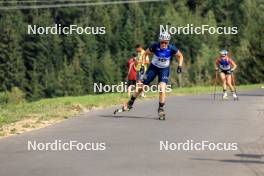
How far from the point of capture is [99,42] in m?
141

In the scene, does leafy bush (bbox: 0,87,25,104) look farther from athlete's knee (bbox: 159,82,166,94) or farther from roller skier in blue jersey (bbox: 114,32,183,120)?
athlete's knee (bbox: 159,82,166,94)

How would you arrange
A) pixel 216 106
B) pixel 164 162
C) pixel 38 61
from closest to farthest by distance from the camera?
pixel 164 162 < pixel 216 106 < pixel 38 61

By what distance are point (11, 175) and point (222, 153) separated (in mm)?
3307

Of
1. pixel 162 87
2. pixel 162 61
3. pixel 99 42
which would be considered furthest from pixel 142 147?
pixel 99 42

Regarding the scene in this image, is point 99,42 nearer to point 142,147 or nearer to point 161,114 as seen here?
point 161,114

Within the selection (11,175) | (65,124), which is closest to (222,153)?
(11,175)

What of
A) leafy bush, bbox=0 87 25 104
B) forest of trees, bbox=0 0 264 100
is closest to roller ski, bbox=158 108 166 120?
leafy bush, bbox=0 87 25 104

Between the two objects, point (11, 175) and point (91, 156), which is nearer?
point (11, 175)

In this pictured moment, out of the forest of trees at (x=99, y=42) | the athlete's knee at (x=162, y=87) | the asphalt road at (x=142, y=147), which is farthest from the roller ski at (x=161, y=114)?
the forest of trees at (x=99, y=42)

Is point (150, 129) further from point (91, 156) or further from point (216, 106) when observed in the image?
point (216, 106)

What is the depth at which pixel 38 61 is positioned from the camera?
13138 centimetres

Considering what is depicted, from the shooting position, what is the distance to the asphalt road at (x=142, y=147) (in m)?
8.44

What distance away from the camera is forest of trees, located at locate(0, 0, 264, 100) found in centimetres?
12209

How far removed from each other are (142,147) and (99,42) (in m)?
131
